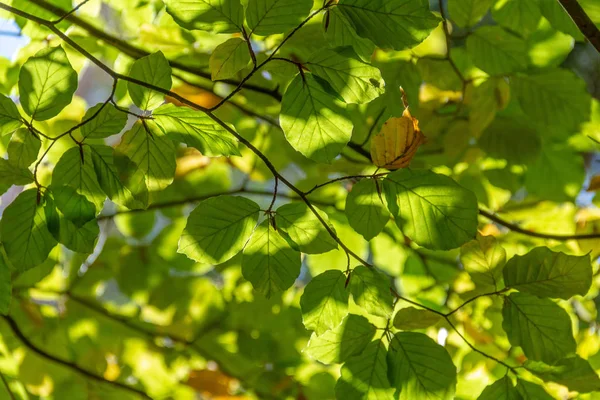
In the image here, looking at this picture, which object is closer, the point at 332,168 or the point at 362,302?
the point at 362,302

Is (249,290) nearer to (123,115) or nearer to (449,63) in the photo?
(449,63)

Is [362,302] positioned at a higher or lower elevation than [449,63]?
lower

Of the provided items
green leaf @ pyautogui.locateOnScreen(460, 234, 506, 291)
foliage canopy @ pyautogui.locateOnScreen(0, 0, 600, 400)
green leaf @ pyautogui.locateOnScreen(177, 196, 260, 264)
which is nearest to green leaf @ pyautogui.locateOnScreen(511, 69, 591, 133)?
foliage canopy @ pyautogui.locateOnScreen(0, 0, 600, 400)

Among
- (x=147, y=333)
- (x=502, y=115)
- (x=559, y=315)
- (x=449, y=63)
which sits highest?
(x=449, y=63)

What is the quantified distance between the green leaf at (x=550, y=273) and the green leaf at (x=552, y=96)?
0.39 m

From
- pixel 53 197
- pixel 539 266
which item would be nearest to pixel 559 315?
pixel 539 266

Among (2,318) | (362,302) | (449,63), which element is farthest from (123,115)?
(2,318)

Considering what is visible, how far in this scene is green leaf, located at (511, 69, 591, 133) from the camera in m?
0.94

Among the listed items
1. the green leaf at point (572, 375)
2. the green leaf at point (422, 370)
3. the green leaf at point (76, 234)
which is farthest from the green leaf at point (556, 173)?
the green leaf at point (76, 234)

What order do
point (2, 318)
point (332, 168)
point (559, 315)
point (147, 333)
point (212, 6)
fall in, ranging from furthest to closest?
point (147, 333) < point (2, 318) < point (332, 168) < point (559, 315) < point (212, 6)

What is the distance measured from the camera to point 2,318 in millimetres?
1099

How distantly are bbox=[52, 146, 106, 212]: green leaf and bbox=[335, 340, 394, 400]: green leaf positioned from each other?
0.33 metres

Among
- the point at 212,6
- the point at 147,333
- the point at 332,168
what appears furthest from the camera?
the point at 147,333

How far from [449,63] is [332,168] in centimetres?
25
